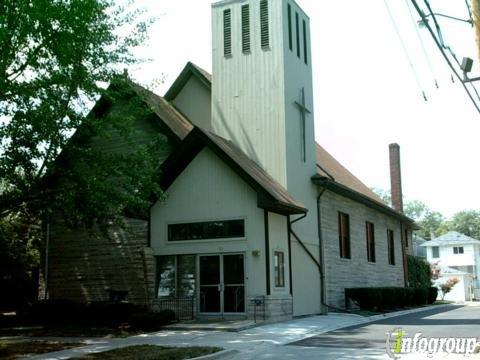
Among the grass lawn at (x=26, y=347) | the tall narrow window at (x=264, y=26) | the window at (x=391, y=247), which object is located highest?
the tall narrow window at (x=264, y=26)

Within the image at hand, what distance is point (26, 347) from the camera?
46.0 ft

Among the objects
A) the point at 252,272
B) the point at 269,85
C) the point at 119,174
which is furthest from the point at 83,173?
the point at 269,85

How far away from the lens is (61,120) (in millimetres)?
15875

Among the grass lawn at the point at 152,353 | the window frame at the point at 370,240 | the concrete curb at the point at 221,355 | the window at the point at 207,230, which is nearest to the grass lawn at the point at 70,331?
the grass lawn at the point at 152,353

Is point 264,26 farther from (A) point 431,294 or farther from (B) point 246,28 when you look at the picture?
(A) point 431,294

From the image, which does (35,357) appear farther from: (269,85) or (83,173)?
(269,85)

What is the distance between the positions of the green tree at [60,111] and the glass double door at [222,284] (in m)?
3.84

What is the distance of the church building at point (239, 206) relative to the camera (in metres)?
19.5

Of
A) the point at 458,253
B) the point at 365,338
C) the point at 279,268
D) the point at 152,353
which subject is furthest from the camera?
the point at 458,253

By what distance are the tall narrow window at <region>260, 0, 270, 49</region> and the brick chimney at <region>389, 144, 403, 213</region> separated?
16.8m

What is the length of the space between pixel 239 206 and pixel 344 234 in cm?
822

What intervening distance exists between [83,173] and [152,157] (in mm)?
2567

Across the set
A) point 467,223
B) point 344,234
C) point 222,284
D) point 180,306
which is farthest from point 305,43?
point 467,223

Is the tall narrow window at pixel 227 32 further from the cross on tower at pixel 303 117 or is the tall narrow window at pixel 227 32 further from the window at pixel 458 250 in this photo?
the window at pixel 458 250
